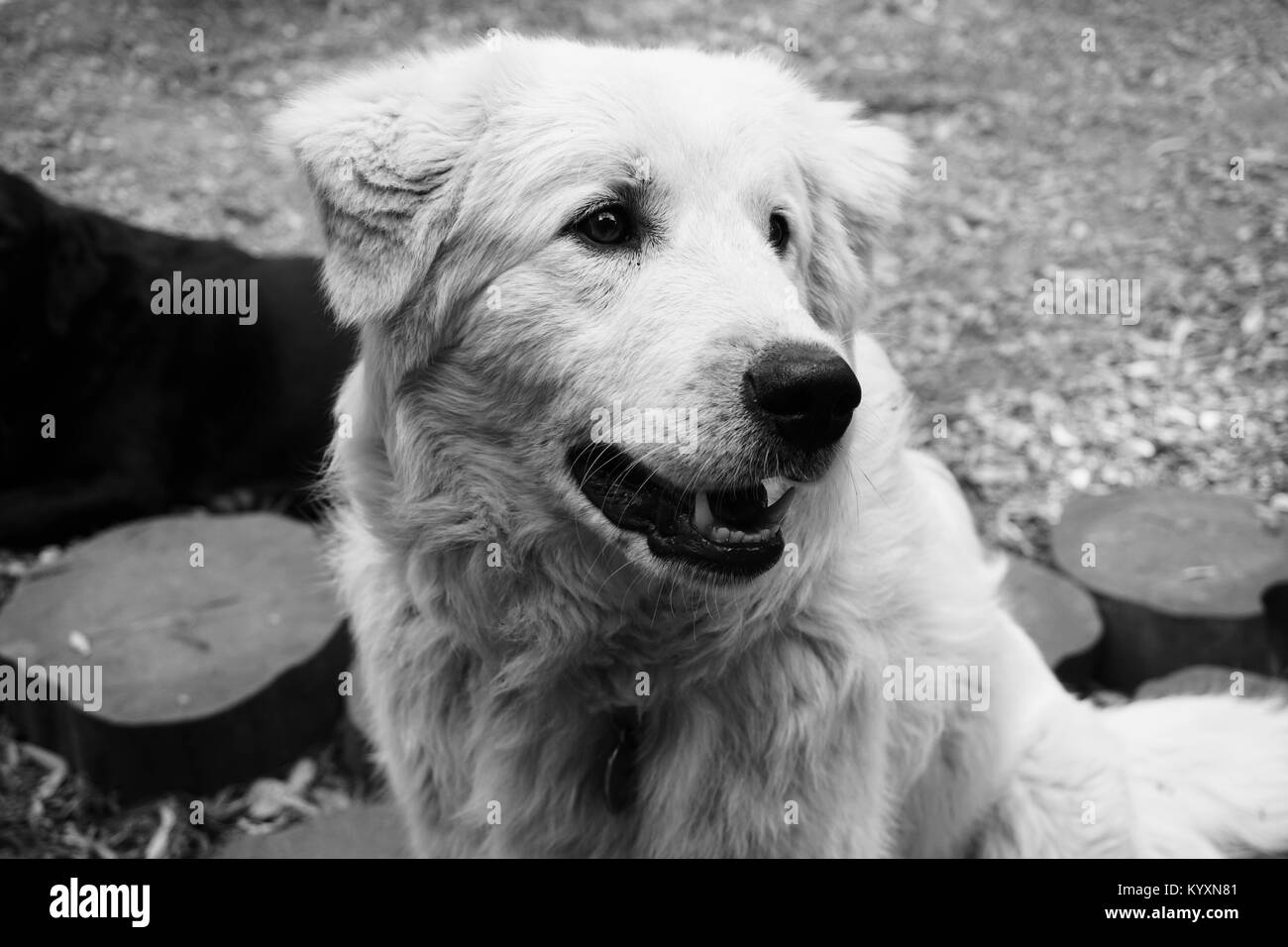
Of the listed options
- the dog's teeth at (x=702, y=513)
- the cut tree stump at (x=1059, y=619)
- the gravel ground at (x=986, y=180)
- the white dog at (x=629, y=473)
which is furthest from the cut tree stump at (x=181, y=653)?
the cut tree stump at (x=1059, y=619)

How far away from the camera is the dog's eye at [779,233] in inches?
103

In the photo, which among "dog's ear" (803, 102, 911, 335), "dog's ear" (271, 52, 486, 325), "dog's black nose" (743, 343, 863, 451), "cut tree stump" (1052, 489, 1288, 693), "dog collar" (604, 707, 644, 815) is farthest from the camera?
"cut tree stump" (1052, 489, 1288, 693)

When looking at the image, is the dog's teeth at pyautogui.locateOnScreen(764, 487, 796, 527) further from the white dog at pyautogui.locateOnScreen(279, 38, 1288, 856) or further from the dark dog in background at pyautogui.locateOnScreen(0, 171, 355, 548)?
the dark dog in background at pyautogui.locateOnScreen(0, 171, 355, 548)

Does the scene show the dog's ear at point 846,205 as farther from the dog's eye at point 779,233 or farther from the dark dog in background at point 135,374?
the dark dog in background at point 135,374

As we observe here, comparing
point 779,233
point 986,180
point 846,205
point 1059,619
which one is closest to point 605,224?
point 779,233

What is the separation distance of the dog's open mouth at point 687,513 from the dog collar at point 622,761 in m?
0.51

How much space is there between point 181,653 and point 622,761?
182 cm

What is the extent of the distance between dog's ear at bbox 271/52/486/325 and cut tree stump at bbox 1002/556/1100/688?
94.1 inches

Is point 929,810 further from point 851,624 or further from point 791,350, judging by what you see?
point 791,350

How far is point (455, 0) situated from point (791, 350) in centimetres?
763

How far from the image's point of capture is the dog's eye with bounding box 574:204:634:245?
2436mm

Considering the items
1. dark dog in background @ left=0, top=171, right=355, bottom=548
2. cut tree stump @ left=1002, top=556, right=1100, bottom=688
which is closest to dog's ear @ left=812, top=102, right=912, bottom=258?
cut tree stump @ left=1002, top=556, right=1100, bottom=688

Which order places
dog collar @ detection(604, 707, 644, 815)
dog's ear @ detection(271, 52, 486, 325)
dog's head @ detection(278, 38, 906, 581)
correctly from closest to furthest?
dog's head @ detection(278, 38, 906, 581)
dog's ear @ detection(271, 52, 486, 325)
dog collar @ detection(604, 707, 644, 815)
